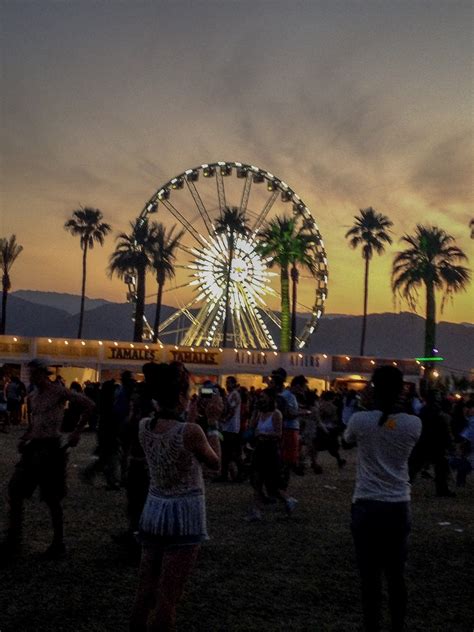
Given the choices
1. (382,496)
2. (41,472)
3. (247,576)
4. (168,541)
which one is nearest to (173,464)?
(168,541)

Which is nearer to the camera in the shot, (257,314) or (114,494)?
(114,494)

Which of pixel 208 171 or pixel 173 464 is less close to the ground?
pixel 208 171

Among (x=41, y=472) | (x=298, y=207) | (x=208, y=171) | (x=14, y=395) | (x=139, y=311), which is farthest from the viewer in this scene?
(x=139, y=311)

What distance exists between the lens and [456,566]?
7.55 m

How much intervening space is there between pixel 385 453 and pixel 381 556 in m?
0.57

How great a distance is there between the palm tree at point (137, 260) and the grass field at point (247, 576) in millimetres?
35659

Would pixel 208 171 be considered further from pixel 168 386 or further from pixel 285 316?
pixel 168 386

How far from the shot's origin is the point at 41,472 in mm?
7305

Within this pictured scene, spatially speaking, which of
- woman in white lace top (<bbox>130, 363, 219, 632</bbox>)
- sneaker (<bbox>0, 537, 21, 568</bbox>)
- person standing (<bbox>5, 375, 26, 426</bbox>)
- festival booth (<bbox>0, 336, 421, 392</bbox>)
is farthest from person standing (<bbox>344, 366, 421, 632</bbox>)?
festival booth (<bbox>0, 336, 421, 392</bbox>)

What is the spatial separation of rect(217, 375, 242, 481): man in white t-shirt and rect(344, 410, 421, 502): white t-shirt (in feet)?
28.0

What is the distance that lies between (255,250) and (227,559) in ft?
129

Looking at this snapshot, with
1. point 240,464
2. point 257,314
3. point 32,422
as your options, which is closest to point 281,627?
point 32,422

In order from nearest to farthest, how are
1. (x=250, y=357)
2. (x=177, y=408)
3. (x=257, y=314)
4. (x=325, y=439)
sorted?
1. (x=177, y=408)
2. (x=325, y=439)
3. (x=250, y=357)
4. (x=257, y=314)

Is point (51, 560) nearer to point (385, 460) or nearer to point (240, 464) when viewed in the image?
point (385, 460)
